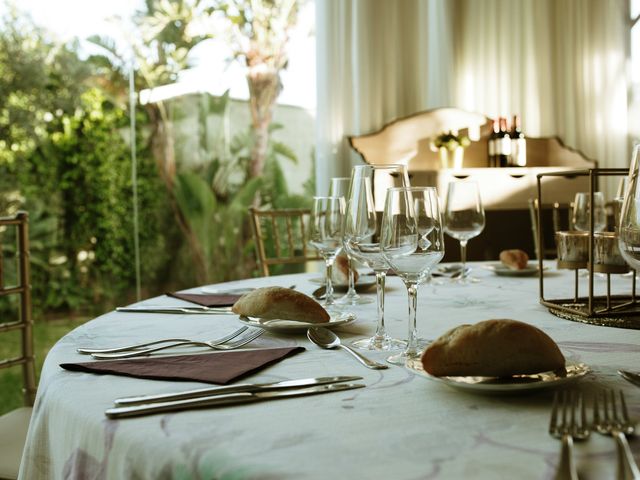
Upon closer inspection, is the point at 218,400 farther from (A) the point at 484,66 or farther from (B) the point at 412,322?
(A) the point at 484,66

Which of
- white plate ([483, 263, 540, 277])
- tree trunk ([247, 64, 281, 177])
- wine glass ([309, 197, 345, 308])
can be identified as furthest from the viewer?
tree trunk ([247, 64, 281, 177])

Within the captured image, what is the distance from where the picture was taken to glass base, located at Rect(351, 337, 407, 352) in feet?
3.23

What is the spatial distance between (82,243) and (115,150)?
0.69 meters

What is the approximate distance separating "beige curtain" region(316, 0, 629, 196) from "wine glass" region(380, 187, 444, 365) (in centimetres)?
337

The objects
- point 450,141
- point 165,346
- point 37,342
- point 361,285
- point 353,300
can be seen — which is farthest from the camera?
point 37,342

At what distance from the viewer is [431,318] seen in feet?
4.05

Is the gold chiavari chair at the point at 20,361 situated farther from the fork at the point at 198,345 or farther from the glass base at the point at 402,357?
the glass base at the point at 402,357

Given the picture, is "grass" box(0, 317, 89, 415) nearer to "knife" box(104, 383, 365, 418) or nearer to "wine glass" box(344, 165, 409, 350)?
"wine glass" box(344, 165, 409, 350)

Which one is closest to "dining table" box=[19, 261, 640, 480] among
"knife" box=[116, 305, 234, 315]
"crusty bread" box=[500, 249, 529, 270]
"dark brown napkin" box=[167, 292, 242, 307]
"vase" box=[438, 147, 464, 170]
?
"knife" box=[116, 305, 234, 315]

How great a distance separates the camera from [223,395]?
0.74 metres

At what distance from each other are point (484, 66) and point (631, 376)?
4.37 metres

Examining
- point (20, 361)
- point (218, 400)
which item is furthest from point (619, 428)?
point (20, 361)

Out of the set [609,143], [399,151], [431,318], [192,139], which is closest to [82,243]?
[192,139]

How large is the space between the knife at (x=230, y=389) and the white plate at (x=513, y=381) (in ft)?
0.32
